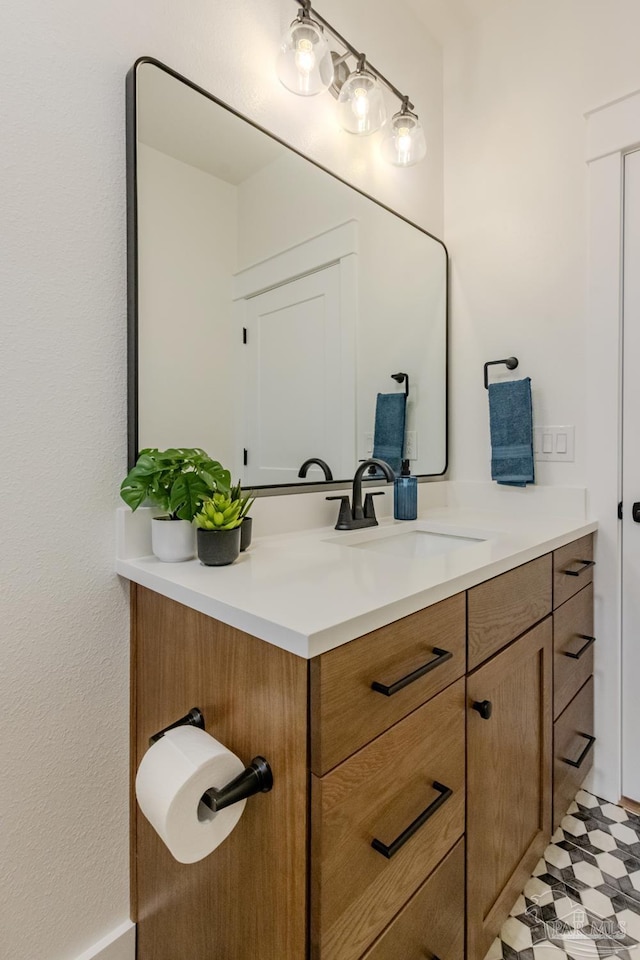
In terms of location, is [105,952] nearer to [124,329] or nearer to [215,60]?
[124,329]

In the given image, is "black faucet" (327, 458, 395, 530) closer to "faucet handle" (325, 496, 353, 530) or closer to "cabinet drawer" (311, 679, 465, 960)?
"faucet handle" (325, 496, 353, 530)

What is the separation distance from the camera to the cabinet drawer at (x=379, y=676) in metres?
0.64

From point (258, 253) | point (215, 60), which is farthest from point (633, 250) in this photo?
point (215, 60)

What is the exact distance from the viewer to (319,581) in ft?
2.87

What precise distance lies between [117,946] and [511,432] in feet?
5.54

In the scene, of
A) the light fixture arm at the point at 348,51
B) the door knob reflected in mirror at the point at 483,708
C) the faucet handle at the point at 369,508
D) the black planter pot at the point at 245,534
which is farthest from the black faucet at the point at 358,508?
the light fixture arm at the point at 348,51

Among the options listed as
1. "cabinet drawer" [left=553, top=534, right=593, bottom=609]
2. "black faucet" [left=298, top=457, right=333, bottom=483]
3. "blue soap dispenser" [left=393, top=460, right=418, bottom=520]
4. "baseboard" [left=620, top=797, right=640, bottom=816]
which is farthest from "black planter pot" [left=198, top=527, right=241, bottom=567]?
"baseboard" [left=620, top=797, right=640, bottom=816]

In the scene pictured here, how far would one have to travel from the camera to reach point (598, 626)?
1.60 m

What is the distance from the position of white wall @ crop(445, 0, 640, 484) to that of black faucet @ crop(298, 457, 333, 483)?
2.28ft

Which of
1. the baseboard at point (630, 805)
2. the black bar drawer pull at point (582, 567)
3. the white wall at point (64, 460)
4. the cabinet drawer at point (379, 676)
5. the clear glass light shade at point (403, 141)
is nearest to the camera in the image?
the cabinet drawer at point (379, 676)

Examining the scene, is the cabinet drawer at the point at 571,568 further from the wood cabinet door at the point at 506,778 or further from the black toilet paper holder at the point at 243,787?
the black toilet paper holder at the point at 243,787

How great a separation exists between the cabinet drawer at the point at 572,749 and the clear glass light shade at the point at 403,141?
5.74ft

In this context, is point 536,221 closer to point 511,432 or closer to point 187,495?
point 511,432

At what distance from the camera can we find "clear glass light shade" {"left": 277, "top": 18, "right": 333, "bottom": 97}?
1.26 m
